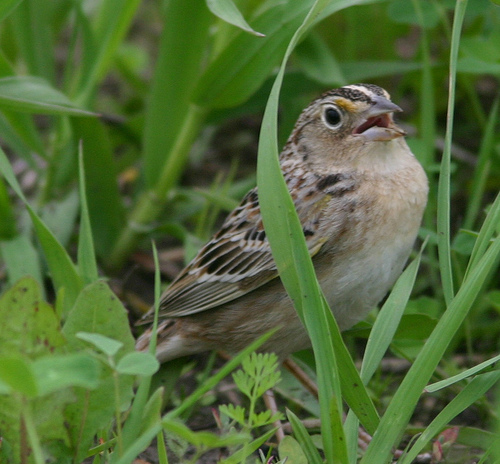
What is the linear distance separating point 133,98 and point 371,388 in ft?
8.54

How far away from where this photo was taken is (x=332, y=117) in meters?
3.10

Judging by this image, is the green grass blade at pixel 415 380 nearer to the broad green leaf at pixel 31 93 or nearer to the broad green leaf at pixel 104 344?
the broad green leaf at pixel 104 344

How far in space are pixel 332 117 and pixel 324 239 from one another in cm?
54

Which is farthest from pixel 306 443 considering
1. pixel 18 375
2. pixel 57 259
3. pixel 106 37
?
pixel 106 37

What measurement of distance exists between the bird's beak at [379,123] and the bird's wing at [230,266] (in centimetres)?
29

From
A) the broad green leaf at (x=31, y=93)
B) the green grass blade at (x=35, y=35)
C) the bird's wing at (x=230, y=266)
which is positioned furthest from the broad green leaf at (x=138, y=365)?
the green grass blade at (x=35, y=35)

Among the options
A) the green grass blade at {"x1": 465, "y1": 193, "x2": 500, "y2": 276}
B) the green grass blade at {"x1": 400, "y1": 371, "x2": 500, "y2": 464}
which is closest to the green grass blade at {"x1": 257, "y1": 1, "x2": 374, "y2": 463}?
the green grass blade at {"x1": 400, "y1": 371, "x2": 500, "y2": 464}

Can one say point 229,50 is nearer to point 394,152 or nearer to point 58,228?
point 394,152

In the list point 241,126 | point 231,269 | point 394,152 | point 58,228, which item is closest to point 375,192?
point 394,152

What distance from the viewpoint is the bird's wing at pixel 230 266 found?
3020mm

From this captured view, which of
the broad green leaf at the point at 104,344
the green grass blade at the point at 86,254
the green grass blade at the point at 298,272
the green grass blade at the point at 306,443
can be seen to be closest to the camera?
the broad green leaf at the point at 104,344

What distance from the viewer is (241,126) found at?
5.16m

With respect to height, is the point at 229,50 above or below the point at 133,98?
above

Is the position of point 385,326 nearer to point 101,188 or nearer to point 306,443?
point 306,443
